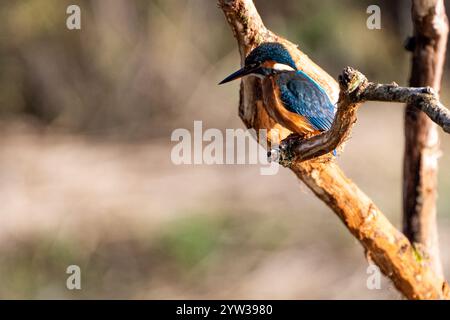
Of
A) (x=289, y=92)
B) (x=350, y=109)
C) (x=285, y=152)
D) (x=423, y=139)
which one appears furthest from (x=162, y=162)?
(x=350, y=109)

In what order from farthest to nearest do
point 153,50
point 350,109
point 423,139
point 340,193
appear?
1. point 153,50
2. point 423,139
3. point 340,193
4. point 350,109

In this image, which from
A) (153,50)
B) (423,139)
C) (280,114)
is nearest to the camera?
(280,114)

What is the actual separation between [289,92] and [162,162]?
440 centimetres

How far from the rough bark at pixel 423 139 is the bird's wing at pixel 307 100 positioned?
42 cm

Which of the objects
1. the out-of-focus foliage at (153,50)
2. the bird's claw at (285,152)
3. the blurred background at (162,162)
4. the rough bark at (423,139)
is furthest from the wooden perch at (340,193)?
the out-of-focus foliage at (153,50)

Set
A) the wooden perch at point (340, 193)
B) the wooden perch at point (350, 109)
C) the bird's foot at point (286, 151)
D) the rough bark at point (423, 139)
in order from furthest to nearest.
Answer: the rough bark at point (423, 139) < the wooden perch at point (340, 193) < the bird's foot at point (286, 151) < the wooden perch at point (350, 109)

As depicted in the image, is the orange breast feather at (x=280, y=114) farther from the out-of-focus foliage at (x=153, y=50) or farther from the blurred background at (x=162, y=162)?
the out-of-focus foliage at (x=153, y=50)

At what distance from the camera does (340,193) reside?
2818 millimetres

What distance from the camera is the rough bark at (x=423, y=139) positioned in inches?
116

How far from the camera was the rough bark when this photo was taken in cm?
295

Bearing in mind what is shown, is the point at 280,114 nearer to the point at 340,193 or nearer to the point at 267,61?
the point at 267,61

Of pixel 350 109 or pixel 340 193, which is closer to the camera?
pixel 350 109

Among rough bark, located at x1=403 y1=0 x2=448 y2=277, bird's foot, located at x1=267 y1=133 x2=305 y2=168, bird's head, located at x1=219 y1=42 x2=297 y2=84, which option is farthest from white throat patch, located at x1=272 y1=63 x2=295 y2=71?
rough bark, located at x1=403 y1=0 x2=448 y2=277
